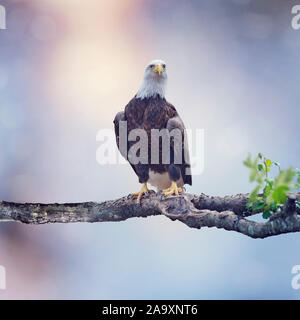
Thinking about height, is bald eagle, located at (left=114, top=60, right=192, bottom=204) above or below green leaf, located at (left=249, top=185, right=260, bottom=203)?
above

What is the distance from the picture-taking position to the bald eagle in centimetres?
222

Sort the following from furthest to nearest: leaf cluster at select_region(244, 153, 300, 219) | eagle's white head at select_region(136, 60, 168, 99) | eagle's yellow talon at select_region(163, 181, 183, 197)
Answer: eagle's white head at select_region(136, 60, 168, 99) → eagle's yellow talon at select_region(163, 181, 183, 197) → leaf cluster at select_region(244, 153, 300, 219)

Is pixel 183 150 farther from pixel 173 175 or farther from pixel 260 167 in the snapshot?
pixel 260 167

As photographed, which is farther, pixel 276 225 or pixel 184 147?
pixel 184 147

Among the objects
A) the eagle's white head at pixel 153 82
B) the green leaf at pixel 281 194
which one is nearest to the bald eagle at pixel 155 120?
the eagle's white head at pixel 153 82

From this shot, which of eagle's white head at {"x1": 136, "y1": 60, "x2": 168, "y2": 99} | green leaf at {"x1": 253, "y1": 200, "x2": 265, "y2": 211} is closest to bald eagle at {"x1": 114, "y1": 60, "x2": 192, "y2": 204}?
eagle's white head at {"x1": 136, "y1": 60, "x2": 168, "y2": 99}

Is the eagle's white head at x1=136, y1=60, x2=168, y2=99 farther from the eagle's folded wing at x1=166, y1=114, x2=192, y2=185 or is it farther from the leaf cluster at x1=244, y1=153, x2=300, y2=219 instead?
the leaf cluster at x1=244, y1=153, x2=300, y2=219

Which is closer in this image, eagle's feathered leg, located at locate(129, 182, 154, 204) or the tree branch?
the tree branch

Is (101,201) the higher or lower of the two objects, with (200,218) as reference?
→ higher

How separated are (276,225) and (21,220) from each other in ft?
4.23

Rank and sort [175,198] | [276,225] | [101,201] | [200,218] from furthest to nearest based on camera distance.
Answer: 1. [101,201]
2. [175,198]
3. [200,218]
4. [276,225]

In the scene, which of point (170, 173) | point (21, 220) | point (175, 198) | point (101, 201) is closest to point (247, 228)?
point (175, 198)

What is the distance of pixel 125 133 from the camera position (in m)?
2.32

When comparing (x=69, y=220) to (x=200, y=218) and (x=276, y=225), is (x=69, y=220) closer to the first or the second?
(x=200, y=218)
